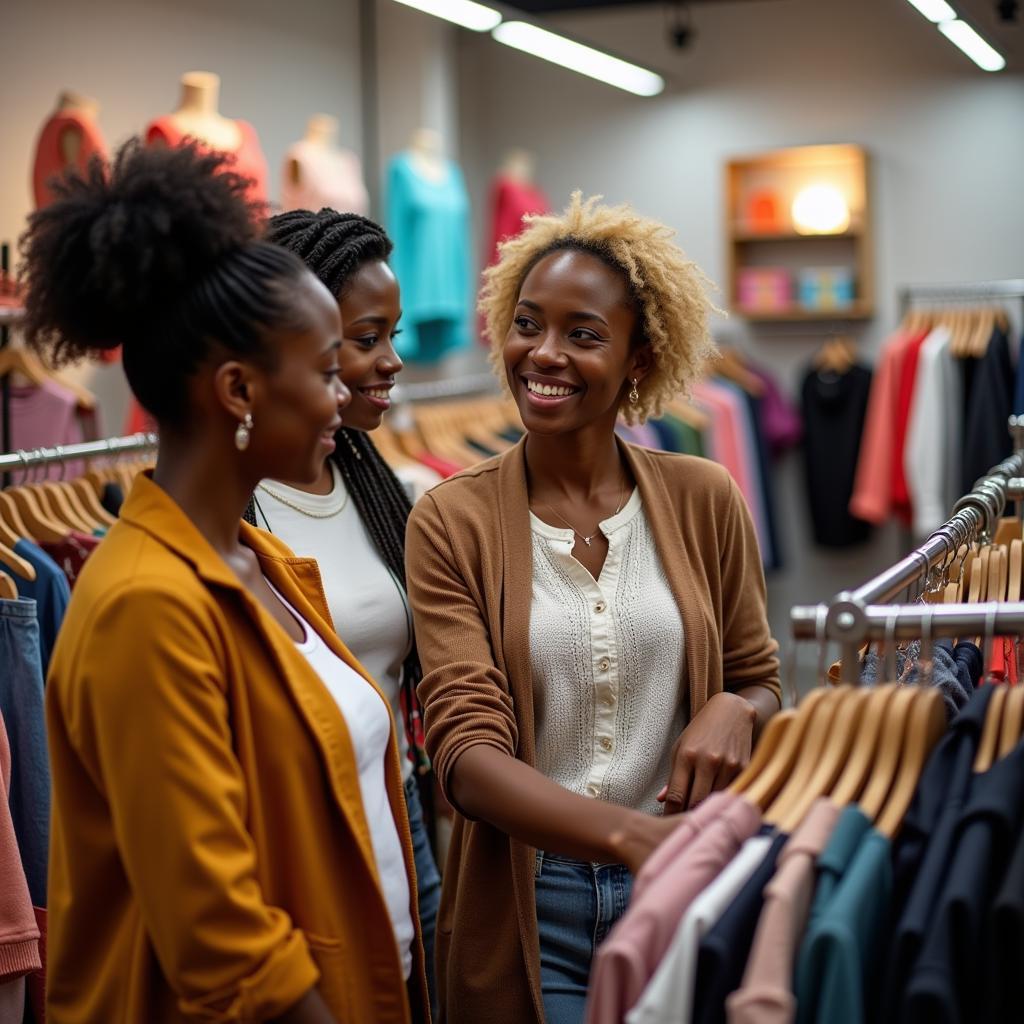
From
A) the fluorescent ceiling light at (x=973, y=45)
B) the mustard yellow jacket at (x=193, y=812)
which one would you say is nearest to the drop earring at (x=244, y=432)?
the mustard yellow jacket at (x=193, y=812)

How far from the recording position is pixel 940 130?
21.4ft

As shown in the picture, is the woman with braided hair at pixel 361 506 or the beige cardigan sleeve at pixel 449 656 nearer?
the beige cardigan sleeve at pixel 449 656

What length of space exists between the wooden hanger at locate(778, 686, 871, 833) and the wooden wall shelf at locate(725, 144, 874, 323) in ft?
17.7

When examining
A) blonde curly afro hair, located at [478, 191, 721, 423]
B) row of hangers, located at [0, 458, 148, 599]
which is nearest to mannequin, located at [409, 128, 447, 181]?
row of hangers, located at [0, 458, 148, 599]

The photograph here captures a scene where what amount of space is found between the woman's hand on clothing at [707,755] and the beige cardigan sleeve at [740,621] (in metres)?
0.19

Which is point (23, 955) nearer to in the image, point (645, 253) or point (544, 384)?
point (544, 384)

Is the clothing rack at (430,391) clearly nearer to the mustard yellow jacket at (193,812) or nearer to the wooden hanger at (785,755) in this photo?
the mustard yellow jacket at (193,812)

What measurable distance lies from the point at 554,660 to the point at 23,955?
37.8 inches

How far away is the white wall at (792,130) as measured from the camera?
21.3ft

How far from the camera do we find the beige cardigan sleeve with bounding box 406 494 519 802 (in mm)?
1897

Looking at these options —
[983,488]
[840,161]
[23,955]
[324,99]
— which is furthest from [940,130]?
[23,955]

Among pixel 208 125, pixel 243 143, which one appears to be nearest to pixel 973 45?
pixel 243 143

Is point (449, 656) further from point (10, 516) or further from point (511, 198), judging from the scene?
point (511, 198)

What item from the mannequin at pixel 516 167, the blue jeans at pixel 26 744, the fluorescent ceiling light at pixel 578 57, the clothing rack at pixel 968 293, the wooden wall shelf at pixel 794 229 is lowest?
the blue jeans at pixel 26 744
